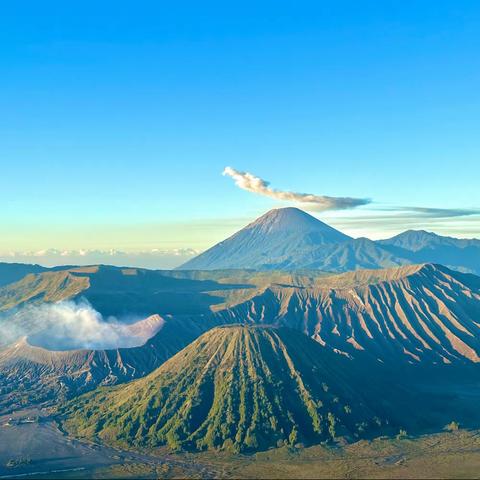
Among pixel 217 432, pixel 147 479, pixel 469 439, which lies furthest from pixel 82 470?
pixel 469 439

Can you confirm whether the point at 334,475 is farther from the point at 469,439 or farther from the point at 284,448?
the point at 469,439

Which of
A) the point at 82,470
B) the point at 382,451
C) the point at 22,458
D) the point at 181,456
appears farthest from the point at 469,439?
the point at 22,458

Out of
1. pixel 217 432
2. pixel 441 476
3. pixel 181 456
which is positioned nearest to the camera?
pixel 441 476

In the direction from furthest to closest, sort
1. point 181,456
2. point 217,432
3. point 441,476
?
point 217,432
point 181,456
point 441,476

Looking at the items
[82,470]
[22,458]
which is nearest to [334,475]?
[82,470]

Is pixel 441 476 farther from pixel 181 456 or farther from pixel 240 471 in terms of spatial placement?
pixel 181 456

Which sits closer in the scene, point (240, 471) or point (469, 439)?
point (240, 471)

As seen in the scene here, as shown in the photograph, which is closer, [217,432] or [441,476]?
[441,476]

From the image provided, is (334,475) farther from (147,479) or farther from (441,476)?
(147,479)
